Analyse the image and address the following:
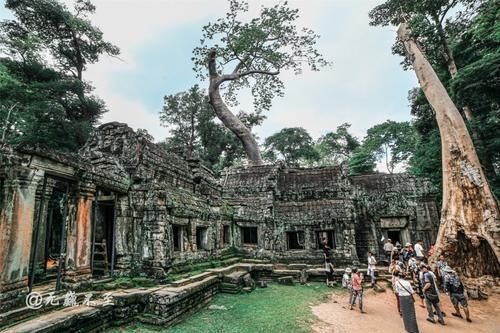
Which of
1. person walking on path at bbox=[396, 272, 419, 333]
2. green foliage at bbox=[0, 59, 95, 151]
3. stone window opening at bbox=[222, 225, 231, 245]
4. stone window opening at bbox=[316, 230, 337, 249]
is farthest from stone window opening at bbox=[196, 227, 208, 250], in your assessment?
green foliage at bbox=[0, 59, 95, 151]

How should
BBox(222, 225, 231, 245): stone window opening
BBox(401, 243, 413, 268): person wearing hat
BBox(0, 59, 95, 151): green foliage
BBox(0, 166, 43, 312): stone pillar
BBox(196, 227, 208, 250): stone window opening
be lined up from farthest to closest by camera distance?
BBox(0, 59, 95, 151): green foliage → BBox(222, 225, 231, 245): stone window opening → BBox(196, 227, 208, 250): stone window opening → BBox(401, 243, 413, 268): person wearing hat → BBox(0, 166, 43, 312): stone pillar

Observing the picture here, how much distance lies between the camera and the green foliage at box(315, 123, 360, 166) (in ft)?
117

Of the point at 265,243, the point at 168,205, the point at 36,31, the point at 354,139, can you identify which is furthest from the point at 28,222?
the point at 354,139

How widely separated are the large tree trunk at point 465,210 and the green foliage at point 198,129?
861 inches

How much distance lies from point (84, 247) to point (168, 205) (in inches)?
90.9

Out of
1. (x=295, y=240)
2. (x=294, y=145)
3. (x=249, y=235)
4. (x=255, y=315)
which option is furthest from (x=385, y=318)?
(x=294, y=145)

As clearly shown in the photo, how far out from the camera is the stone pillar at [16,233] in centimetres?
398

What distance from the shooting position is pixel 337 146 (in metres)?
36.6

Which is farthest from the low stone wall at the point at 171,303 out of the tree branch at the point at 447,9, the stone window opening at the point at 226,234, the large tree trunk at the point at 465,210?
the tree branch at the point at 447,9

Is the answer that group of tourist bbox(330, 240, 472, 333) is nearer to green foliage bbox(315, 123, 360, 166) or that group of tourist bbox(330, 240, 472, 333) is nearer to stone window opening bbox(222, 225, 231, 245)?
stone window opening bbox(222, 225, 231, 245)

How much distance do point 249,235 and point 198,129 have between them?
18841 millimetres

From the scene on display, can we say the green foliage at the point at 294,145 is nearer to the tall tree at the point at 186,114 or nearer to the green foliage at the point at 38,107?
the tall tree at the point at 186,114

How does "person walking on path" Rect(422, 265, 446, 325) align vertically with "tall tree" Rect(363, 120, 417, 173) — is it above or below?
below

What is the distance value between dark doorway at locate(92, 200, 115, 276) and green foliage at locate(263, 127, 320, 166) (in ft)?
94.4
